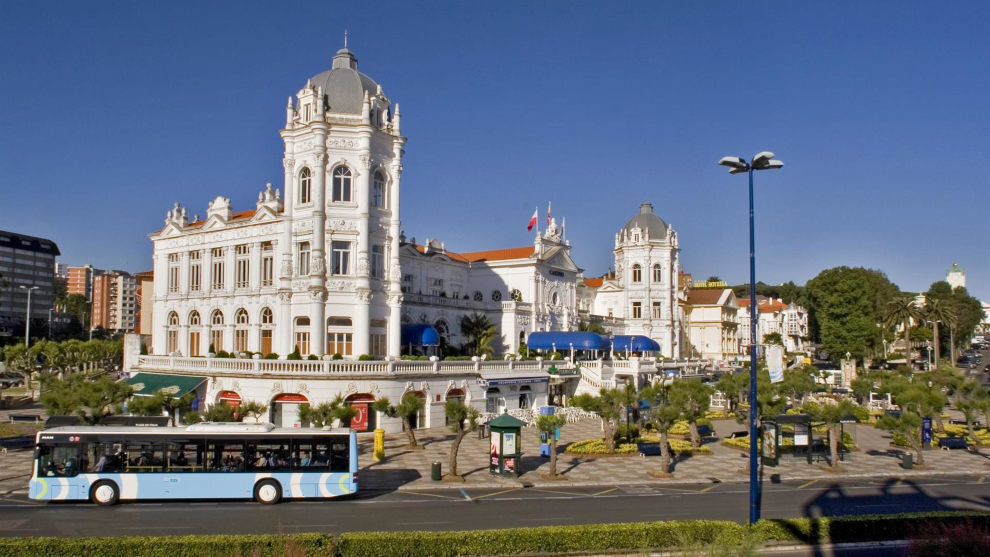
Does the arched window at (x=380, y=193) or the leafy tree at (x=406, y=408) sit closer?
the leafy tree at (x=406, y=408)

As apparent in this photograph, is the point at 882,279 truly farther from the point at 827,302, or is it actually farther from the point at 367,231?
the point at 367,231

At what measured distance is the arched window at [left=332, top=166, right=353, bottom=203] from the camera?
52.1m

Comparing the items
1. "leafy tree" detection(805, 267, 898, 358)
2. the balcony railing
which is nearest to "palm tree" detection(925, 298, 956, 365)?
"leafy tree" detection(805, 267, 898, 358)

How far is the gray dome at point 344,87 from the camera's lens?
52.8 meters

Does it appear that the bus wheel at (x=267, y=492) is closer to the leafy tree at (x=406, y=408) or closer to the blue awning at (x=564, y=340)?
the leafy tree at (x=406, y=408)

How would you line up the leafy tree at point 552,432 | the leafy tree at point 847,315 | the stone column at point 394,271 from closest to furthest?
1. the leafy tree at point 552,432
2. the stone column at point 394,271
3. the leafy tree at point 847,315

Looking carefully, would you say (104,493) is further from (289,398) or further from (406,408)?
(289,398)

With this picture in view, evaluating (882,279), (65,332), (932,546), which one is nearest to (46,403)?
(932,546)

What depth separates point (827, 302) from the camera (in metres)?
97.0

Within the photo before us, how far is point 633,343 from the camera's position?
78688mm

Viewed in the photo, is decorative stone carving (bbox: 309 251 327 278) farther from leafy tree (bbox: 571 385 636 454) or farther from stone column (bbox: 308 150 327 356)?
leafy tree (bbox: 571 385 636 454)

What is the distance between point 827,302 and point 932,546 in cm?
8551

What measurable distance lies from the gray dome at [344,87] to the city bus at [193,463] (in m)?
31.3

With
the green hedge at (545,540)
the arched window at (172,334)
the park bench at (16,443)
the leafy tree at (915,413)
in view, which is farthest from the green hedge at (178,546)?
the arched window at (172,334)
